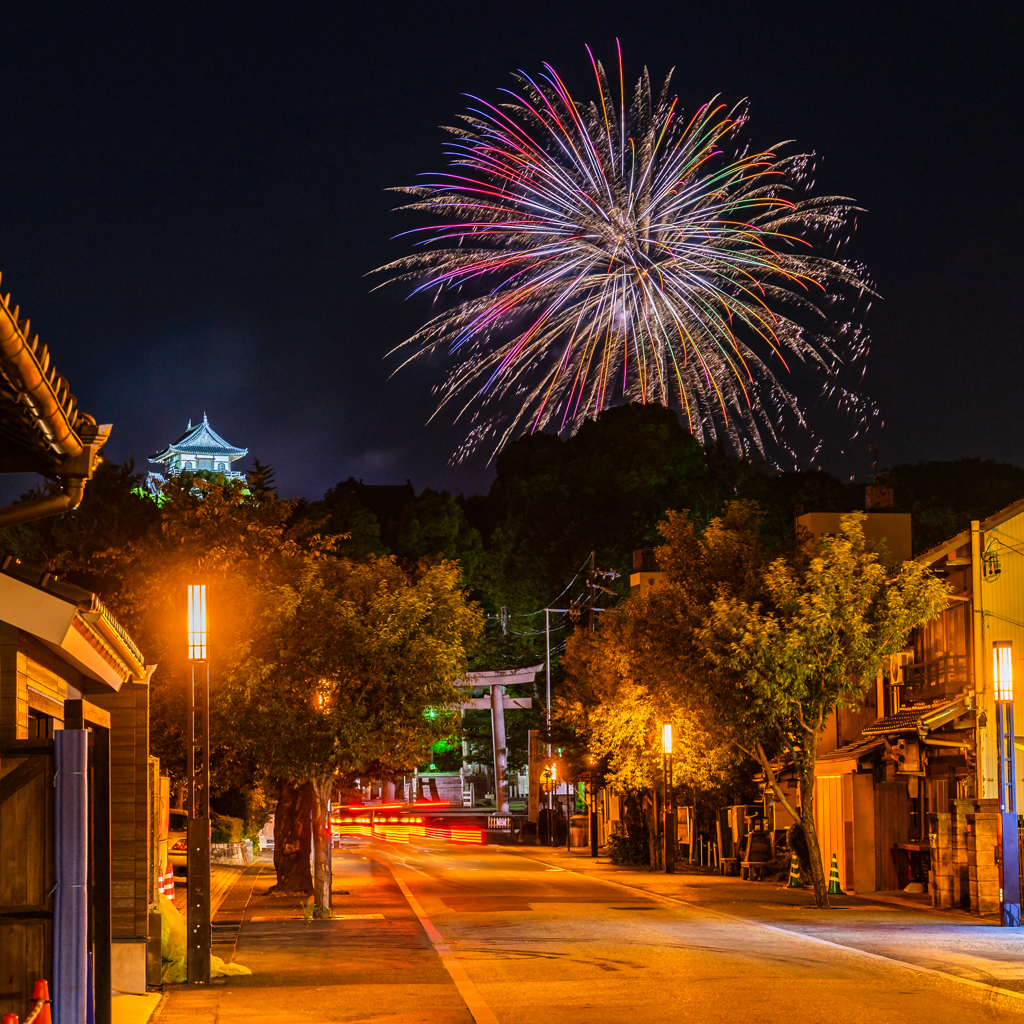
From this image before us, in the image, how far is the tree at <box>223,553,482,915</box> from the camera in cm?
2266

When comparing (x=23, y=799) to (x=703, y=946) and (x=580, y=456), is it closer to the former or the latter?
(x=703, y=946)

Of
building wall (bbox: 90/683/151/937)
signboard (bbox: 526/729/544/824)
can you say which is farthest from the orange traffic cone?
signboard (bbox: 526/729/544/824)

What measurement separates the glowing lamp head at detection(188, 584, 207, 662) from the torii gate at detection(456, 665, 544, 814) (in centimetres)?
5873

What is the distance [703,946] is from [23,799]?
1246 cm

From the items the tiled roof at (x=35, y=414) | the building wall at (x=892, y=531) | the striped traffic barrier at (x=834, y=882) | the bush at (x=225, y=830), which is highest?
the building wall at (x=892, y=531)

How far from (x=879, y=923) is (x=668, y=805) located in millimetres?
15063

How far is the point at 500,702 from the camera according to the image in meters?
77.0

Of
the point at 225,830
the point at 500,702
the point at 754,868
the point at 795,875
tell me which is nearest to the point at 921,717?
the point at 795,875

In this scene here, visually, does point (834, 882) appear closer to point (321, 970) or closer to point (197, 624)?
point (321, 970)

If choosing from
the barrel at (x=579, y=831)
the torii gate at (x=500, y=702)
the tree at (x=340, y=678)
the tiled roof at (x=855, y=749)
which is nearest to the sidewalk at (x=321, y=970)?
the tree at (x=340, y=678)

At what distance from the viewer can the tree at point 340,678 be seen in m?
22.7

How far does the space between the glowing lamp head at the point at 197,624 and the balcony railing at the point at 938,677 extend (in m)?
16.2

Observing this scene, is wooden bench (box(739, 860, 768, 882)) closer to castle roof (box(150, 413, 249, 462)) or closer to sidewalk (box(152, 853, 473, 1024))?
sidewalk (box(152, 853, 473, 1024))

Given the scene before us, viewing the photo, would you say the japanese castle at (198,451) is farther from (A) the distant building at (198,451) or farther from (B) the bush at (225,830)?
(B) the bush at (225,830)
